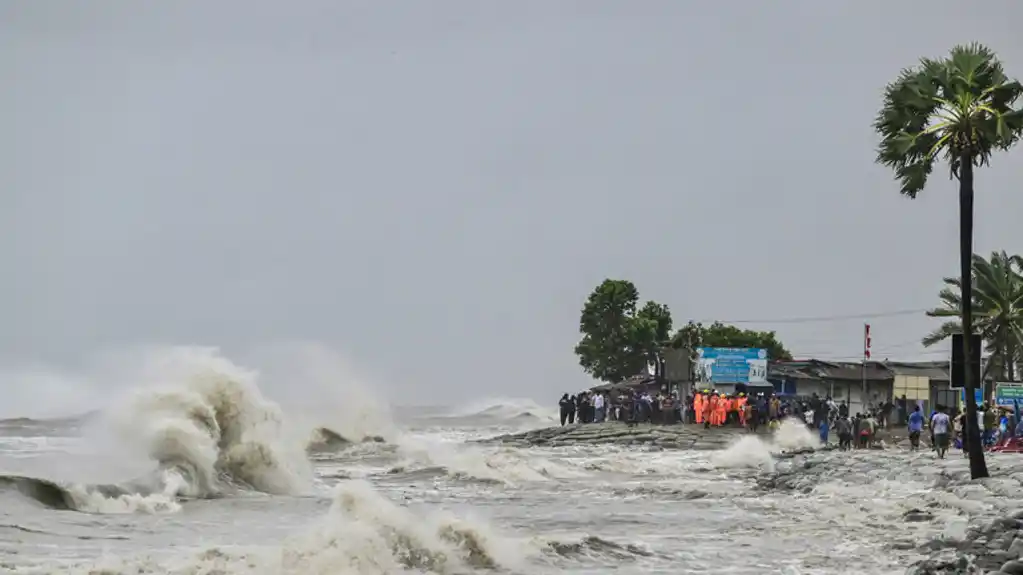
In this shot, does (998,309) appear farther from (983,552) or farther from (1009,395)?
(983,552)

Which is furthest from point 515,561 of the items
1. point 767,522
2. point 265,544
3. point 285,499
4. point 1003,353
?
point 1003,353

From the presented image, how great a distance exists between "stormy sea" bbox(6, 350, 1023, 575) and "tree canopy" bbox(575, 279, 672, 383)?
44.7 metres

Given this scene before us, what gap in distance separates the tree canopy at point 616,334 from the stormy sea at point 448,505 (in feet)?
147

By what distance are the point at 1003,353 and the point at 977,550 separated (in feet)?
109

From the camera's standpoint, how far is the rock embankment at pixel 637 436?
42.2 meters

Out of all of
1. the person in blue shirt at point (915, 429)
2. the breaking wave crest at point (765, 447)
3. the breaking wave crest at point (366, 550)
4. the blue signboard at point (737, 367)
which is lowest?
the breaking wave crest at point (366, 550)

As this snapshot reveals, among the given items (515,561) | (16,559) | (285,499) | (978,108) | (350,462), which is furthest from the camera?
(350,462)

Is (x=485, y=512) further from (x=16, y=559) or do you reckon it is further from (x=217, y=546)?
(x=16, y=559)

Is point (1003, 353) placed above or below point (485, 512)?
above

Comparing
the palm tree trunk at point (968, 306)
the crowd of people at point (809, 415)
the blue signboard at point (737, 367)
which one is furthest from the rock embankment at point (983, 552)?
the blue signboard at point (737, 367)

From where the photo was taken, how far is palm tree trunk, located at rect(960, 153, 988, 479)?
22.0 metres

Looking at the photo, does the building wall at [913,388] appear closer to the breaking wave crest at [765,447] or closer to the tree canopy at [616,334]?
the breaking wave crest at [765,447]

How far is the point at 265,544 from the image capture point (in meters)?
16.4

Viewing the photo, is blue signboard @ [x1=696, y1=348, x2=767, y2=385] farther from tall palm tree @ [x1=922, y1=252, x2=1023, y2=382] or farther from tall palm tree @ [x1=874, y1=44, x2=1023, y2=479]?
tall palm tree @ [x1=874, y1=44, x2=1023, y2=479]
